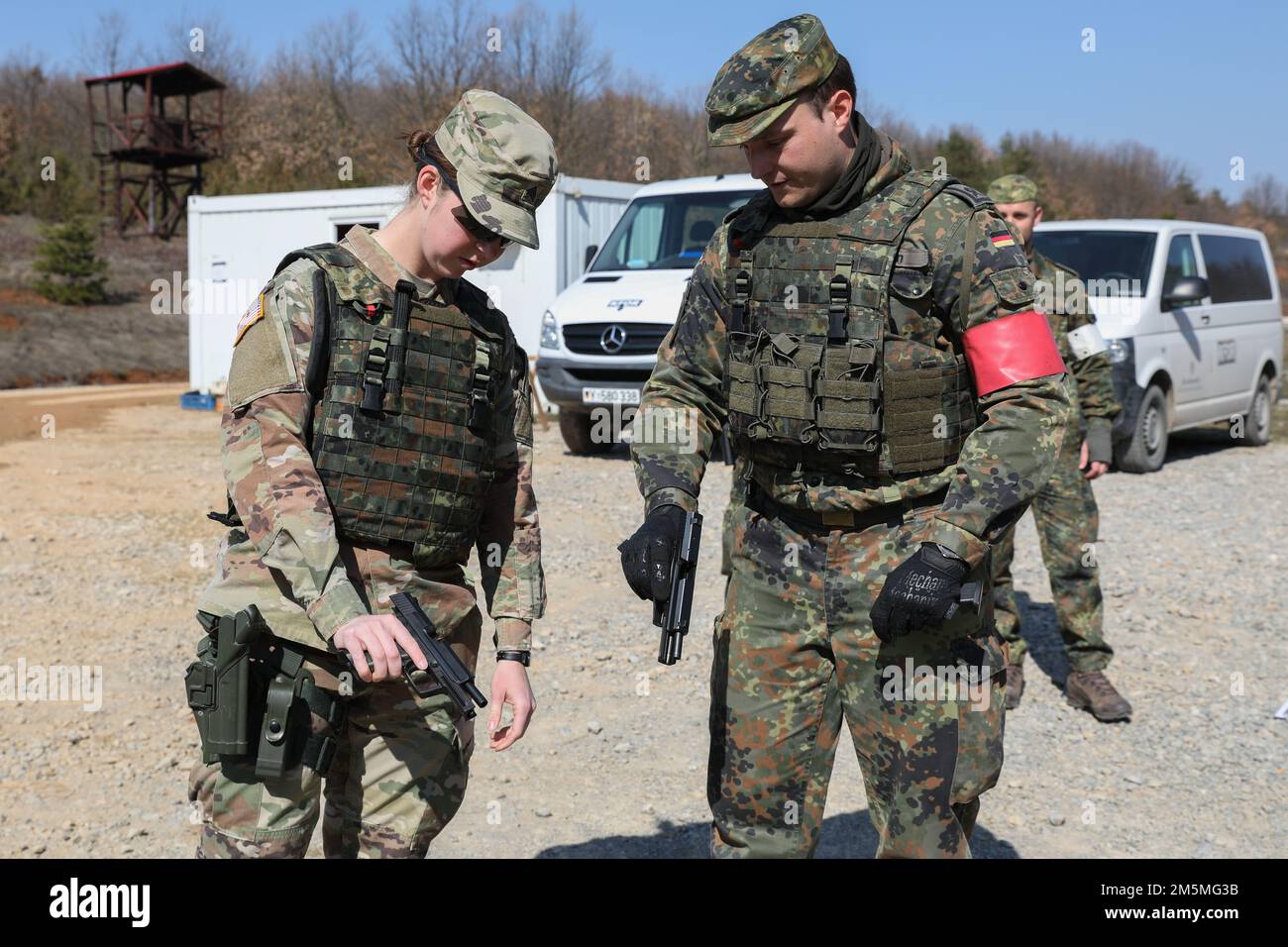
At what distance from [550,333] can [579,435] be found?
95cm

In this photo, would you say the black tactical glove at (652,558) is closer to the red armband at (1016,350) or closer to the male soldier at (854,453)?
the male soldier at (854,453)

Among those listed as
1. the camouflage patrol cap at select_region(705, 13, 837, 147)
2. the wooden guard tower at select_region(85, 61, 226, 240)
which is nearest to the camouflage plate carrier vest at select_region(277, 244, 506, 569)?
the camouflage patrol cap at select_region(705, 13, 837, 147)

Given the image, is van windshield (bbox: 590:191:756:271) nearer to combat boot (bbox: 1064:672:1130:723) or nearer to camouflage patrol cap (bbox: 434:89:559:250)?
combat boot (bbox: 1064:672:1130:723)

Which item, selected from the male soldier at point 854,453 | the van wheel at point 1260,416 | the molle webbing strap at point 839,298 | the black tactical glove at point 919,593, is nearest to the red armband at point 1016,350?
the male soldier at point 854,453

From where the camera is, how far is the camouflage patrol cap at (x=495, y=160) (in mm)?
2371

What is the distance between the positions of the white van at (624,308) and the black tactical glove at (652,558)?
23.6ft

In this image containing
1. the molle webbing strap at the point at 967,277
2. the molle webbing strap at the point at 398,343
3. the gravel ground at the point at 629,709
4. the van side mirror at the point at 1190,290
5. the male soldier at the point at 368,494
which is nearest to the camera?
the male soldier at the point at 368,494

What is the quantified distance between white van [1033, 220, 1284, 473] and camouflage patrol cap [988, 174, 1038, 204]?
441 centimetres

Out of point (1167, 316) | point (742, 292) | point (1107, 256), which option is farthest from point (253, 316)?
point (1167, 316)

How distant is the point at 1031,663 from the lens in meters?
5.71

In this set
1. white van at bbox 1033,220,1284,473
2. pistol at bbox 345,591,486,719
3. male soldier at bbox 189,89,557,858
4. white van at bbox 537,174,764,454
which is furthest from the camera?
white van at bbox 537,174,764,454

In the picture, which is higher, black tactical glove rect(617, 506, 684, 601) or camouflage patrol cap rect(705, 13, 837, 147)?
camouflage patrol cap rect(705, 13, 837, 147)

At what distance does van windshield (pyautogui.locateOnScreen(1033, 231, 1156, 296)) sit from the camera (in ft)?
32.2
